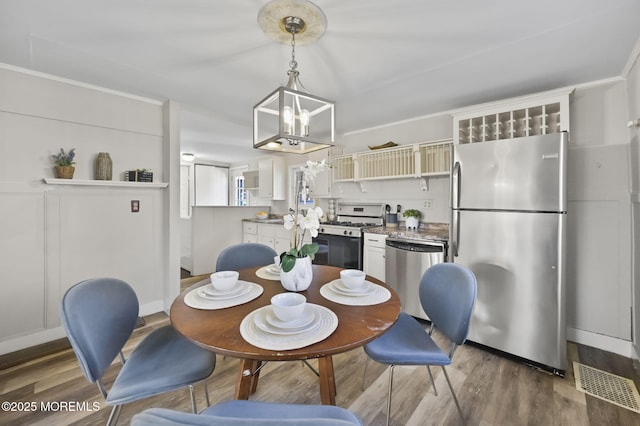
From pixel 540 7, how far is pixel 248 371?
2409 millimetres

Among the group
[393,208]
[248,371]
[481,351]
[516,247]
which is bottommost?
[481,351]

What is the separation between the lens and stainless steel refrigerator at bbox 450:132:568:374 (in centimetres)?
196

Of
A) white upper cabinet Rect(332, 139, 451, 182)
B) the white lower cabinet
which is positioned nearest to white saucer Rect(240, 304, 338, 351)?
the white lower cabinet

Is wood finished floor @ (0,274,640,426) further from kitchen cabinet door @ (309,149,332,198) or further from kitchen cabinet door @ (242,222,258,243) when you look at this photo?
kitchen cabinet door @ (242,222,258,243)

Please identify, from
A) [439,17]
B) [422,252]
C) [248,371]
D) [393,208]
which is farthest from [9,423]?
[393,208]

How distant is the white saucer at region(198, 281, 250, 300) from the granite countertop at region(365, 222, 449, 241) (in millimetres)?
1871

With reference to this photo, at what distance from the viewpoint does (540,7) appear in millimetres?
1485

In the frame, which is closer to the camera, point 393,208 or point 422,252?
point 422,252

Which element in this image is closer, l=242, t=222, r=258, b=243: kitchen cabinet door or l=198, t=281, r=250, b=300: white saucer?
l=198, t=281, r=250, b=300: white saucer

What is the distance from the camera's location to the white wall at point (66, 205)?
7.27 feet

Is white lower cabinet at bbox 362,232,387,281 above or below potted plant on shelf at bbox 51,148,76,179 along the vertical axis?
below

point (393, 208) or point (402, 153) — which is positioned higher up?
point (402, 153)

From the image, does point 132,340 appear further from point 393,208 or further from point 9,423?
point 393,208

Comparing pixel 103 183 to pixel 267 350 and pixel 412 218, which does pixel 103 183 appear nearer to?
pixel 267 350
